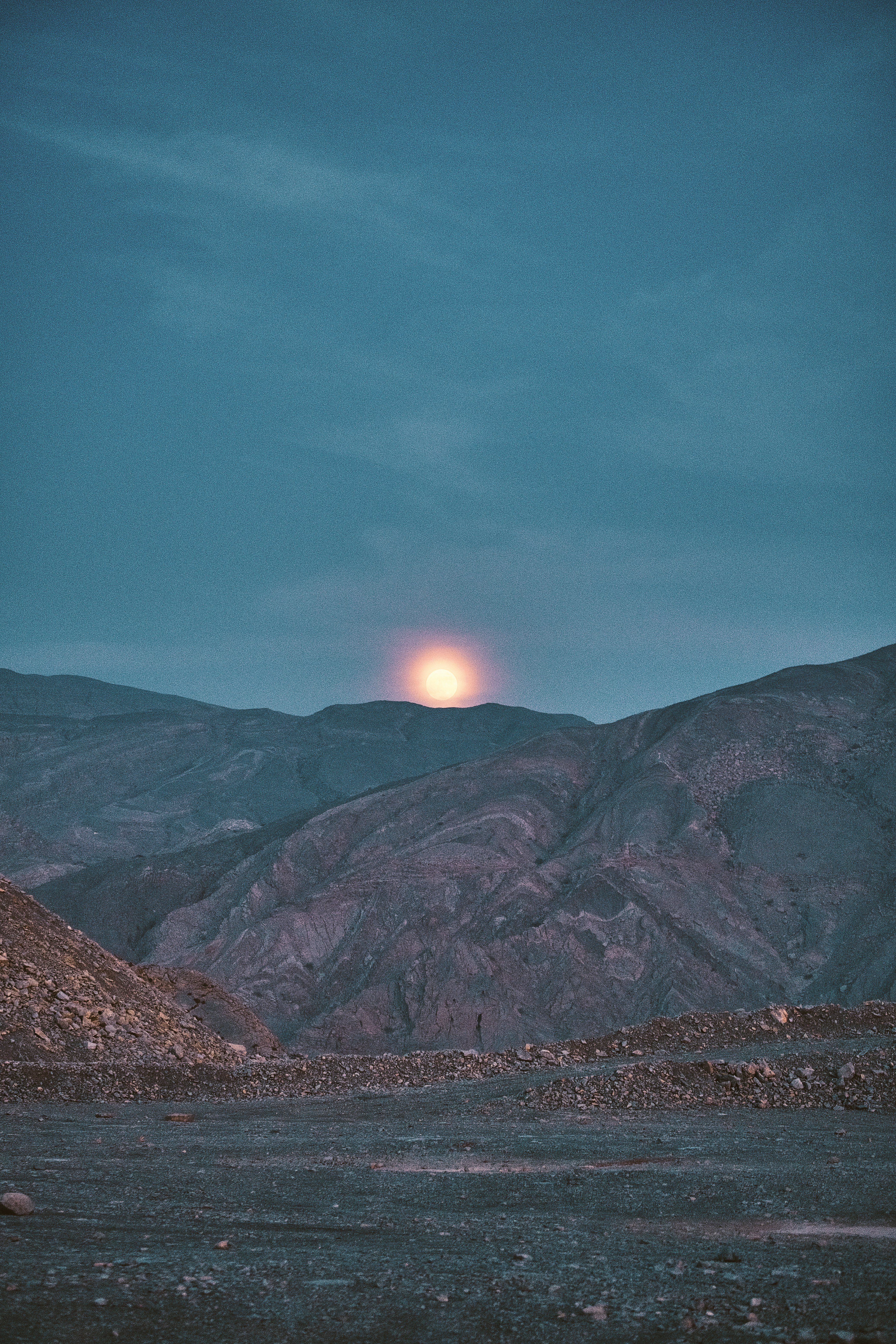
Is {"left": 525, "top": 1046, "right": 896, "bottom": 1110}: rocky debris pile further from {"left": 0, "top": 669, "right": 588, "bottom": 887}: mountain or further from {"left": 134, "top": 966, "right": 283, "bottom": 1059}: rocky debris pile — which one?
{"left": 0, "top": 669, "right": 588, "bottom": 887}: mountain

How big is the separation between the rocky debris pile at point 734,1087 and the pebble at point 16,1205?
24.7ft

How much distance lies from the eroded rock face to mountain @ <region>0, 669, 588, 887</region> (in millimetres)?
20561

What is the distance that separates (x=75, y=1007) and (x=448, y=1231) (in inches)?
395

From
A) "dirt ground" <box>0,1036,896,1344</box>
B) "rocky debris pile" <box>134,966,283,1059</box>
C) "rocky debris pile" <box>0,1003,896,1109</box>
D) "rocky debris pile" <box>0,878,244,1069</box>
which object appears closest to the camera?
"dirt ground" <box>0,1036,896,1344</box>

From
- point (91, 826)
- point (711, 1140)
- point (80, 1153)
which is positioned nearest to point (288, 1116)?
point (80, 1153)

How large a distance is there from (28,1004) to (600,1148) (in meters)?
8.31

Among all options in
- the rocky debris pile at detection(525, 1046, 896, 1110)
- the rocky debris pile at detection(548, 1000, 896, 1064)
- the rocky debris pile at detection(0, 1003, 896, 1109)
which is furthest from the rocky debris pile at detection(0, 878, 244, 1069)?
the rocky debris pile at detection(525, 1046, 896, 1110)

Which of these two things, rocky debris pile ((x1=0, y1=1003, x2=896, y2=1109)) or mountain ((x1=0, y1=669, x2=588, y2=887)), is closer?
rocky debris pile ((x1=0, y1=1003, x2=896, y2=1109))

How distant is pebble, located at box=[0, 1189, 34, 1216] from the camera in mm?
6824

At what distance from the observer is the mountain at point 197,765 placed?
8406 centimetres

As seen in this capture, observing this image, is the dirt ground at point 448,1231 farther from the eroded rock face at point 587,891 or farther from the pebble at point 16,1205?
the eroded rock face at point 587,891

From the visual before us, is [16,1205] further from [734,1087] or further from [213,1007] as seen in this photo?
[213,1007]

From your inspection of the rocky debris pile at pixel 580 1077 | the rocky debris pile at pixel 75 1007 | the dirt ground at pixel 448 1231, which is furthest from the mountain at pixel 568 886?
the dirt ground at pixel 448 1231

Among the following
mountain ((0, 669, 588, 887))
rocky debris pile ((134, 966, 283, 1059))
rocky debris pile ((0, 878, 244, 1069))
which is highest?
mountain ((0, 669, 588, 887))
